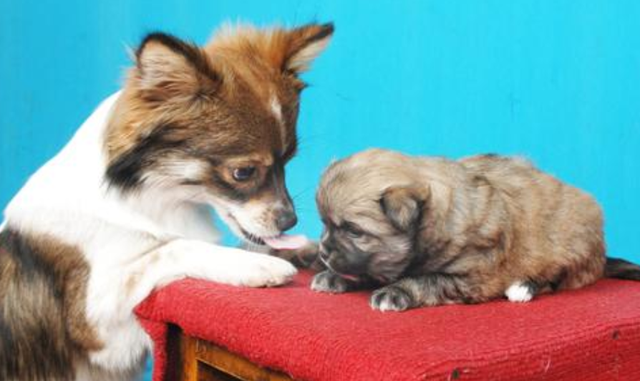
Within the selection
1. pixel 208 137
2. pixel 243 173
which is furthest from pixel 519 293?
pixel 208 137

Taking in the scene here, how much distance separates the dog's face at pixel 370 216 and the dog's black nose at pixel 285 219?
0.15 meters

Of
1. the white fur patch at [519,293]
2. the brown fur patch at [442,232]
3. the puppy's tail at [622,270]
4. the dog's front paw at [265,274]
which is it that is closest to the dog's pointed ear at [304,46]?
the brown fur patch at [442,232]

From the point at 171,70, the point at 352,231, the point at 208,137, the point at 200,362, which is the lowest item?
the point at 200,362

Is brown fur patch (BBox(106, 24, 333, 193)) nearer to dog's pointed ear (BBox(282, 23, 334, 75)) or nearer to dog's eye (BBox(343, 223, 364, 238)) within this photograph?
dog's pointed ear (BBox(282, 23, 334, 75))

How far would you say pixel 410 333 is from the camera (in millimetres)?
1764

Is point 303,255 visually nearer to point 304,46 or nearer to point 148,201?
point 148,201

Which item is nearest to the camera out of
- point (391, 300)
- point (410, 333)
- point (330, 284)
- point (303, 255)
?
point (410, 333)

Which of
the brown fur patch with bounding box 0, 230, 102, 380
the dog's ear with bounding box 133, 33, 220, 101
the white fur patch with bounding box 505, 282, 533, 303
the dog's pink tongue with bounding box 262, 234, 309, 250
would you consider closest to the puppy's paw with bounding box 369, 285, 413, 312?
the white fur patch with bounding box 505, 282, 533, 303

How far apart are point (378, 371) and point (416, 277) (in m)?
0.50

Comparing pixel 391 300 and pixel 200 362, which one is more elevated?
pixel 391 300

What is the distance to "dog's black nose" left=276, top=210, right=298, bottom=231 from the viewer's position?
7.36ft

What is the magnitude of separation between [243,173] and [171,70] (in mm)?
306

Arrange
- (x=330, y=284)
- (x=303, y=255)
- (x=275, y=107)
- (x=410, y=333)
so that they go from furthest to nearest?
(x=303, y=255)
(x=275, y=107)
(x=330, y=284)
(x=410, y=333)

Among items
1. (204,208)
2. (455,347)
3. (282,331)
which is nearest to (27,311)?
(204,208)
